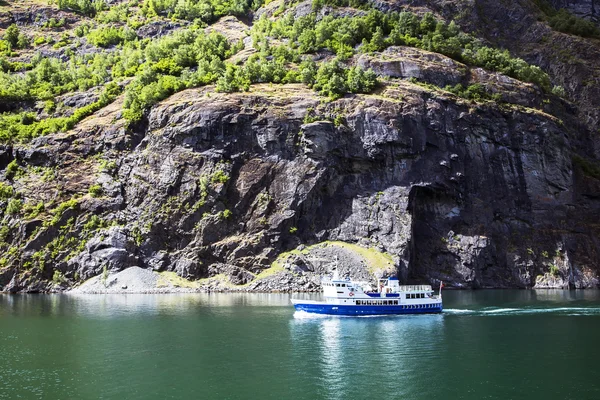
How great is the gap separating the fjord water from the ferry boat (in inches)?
72.0

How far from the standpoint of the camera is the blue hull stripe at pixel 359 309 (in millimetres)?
89075

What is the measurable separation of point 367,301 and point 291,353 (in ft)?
106

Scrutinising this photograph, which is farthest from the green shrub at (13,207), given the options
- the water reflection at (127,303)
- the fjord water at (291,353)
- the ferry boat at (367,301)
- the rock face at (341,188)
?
the ferry boat at (367,301)

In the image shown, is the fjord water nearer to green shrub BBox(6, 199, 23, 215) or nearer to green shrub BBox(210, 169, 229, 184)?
green shrub BBox(6, 199, 23, 215)

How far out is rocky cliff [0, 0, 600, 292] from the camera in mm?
129375

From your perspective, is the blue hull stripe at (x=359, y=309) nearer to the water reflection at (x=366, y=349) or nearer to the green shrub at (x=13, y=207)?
the water reflection at (x=366, y=349)

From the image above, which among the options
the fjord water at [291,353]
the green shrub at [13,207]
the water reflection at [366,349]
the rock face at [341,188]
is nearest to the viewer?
the fjord water at [291,353]

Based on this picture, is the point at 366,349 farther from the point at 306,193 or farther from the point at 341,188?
the point at 341,188

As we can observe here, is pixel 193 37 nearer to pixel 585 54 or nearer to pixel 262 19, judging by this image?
pixel 262 19

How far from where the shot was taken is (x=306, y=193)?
→ 135375 mm

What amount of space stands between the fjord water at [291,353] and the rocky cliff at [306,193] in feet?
104

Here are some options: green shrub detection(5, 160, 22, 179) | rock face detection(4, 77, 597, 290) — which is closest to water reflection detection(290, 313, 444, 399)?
rock face detection(4, 77, 597, 290)

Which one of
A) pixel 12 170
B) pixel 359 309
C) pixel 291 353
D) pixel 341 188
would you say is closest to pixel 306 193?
pixel 341 188

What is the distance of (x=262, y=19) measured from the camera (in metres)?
199
